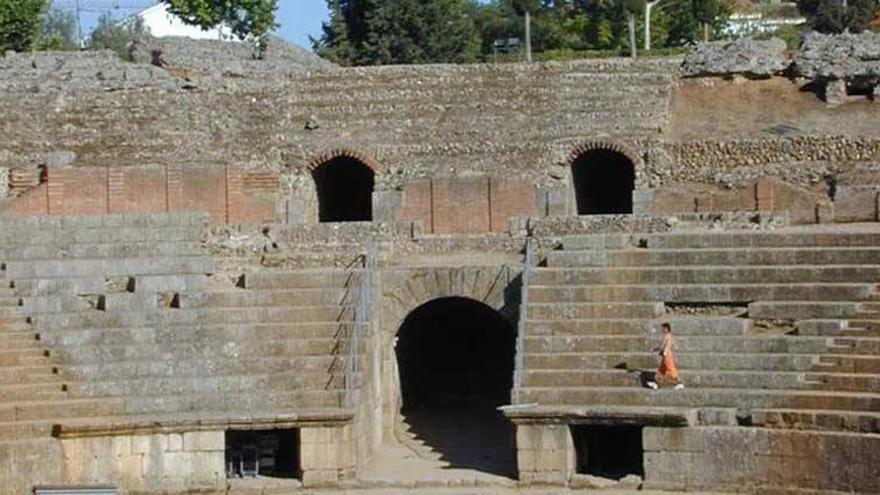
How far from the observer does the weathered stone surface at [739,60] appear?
3316 cm

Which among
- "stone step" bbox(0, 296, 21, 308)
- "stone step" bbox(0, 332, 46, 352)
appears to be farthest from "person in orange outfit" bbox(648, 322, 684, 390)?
"stone step" bbox(0, 296, 21, 308)

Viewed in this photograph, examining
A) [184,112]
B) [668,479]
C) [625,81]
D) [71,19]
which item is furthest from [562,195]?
[71,19]

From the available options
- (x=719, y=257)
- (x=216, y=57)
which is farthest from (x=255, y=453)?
(x=216, y=57)

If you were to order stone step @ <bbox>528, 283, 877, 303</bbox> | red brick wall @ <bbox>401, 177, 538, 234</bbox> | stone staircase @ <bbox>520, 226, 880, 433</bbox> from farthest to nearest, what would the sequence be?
red brick wall @ <bbox>401, 177, 538, 234</bbox>, stone step @ <bbox>528, 283, 877, 303</bbox>, stone staircase @ <bbox>520, 226, 880, 433</bbox>

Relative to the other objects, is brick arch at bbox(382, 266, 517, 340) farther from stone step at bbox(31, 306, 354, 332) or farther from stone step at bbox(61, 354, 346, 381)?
stone step at bbox(61, 354, 346, 381)

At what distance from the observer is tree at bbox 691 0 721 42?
168 ft

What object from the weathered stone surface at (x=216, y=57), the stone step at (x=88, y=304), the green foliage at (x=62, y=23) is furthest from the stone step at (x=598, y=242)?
the green foliage at (x=62, y=23)

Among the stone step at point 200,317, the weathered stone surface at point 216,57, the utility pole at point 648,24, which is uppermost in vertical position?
the utility pole at point 648,24

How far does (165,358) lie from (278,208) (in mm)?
7500

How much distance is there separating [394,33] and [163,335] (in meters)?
25.1

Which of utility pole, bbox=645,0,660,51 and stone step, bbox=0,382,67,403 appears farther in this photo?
utility pole, bbox=645,0,660,51

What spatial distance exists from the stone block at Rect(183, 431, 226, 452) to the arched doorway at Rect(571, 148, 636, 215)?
1064cm

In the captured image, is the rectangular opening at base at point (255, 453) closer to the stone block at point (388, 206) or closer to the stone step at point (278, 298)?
the stone step at point (278, 298)

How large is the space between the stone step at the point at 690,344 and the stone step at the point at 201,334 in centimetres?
237
